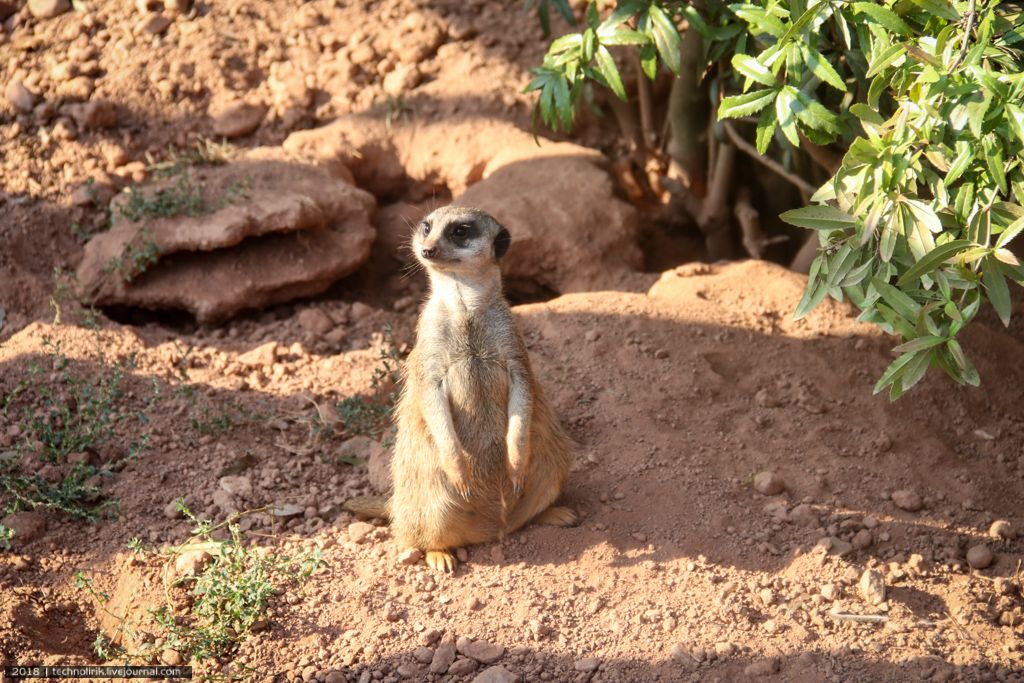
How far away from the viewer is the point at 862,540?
3.36 meters

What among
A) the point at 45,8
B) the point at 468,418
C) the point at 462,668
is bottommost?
the point at 462,668

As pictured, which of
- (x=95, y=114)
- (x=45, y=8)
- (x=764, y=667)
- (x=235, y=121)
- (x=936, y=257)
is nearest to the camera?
(x=936, y=257)

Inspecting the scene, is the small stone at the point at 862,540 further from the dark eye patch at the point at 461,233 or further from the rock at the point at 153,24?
the rock at the point at 153,24

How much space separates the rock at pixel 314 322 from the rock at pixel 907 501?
8.79ft

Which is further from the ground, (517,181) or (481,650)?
(517,181)

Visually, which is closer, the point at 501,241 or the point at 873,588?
the point at 873,588

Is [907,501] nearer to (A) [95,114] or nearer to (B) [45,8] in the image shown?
(A) [95,114]

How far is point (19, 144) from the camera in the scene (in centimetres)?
527

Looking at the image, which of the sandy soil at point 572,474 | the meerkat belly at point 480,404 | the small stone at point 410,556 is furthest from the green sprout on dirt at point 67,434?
the meerkat belly at point 480,404

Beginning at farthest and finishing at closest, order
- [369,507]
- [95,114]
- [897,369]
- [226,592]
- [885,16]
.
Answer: [95,114], [369,507], [226,592], [897,369], [885,16]

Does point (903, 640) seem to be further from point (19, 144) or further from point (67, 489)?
point (19, 144)

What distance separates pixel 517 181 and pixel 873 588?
2.76 metres

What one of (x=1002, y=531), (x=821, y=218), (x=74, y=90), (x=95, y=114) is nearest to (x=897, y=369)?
(x=821, y=218)

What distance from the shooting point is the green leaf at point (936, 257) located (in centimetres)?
243
